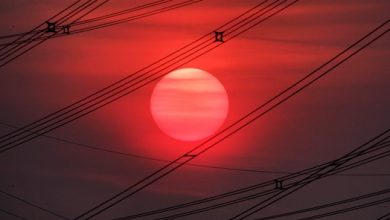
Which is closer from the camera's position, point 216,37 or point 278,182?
point 278,182

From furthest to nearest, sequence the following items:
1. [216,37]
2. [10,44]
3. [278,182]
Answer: [10,44] → [216,37] → [278,182]

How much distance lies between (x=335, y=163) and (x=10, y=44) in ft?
54.1

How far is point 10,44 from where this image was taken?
39.8m

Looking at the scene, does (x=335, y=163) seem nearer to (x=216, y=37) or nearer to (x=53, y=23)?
(x=216, y=37)

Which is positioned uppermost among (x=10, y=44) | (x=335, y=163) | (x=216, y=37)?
(x=10, y=44)

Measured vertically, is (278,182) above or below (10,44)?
below

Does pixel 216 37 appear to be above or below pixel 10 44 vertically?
below

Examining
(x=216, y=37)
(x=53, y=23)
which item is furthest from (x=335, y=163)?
(x=53, y=23)

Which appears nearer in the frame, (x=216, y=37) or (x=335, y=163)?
(x=335, y=163)

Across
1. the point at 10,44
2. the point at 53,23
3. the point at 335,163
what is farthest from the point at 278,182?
the point at 10,44

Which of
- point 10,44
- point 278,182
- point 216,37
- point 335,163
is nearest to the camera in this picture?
point 335,163

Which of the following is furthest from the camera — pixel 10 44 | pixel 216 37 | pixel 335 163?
pixel 10 44

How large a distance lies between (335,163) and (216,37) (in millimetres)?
8187

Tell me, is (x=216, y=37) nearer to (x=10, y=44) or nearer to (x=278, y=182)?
(x=278, y=182)
